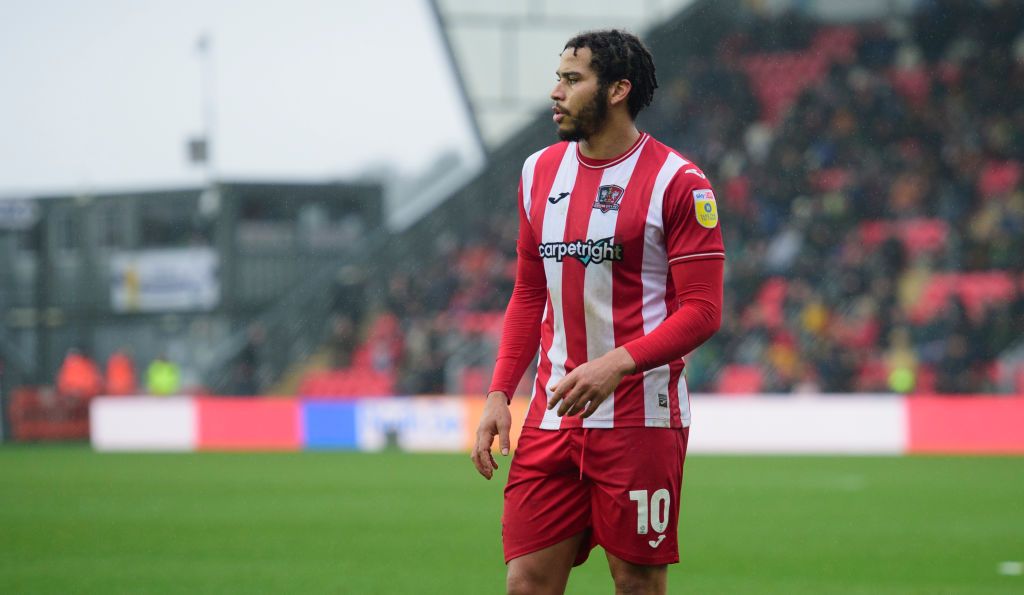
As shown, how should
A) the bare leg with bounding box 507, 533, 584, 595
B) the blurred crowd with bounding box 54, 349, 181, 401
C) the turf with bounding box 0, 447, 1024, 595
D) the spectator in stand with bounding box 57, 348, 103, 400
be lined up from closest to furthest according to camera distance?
the bare leg with bounding box 507, 533, 584, 595 < the turf with bounding box 0, 447, 1024, 595 < the blurred crowd with bounding box 54, 349, 181, 401 < the spectator in stand with bounding box 57, 348, 103, 400

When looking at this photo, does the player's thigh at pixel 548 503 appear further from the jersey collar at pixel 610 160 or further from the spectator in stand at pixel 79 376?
the spectator in stand at pixel 79 376

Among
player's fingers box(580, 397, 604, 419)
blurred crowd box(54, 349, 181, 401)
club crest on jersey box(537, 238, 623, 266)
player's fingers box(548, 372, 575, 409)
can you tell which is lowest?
player's fingers box(580, 397, 604, 419)

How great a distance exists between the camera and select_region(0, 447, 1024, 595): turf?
7742 mm

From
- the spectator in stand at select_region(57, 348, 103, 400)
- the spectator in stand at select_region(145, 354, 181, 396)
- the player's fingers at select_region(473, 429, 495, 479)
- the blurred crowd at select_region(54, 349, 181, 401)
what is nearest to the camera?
the player's fingers at select_region(473, 429, 495, 479)

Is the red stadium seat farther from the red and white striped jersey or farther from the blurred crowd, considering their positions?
the red and white striped jersey

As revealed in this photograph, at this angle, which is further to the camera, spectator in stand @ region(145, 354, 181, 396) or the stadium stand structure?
spectator in stand @ region(145, 354, 181, 396)

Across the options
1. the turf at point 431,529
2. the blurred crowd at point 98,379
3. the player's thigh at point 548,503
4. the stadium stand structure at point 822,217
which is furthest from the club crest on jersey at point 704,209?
the blurred crowd at point 98,379

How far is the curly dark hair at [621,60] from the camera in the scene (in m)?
3.89

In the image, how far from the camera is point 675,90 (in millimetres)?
27484

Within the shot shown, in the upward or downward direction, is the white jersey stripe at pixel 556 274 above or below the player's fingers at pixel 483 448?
above

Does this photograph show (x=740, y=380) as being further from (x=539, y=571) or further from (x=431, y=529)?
(x=539, y=571)

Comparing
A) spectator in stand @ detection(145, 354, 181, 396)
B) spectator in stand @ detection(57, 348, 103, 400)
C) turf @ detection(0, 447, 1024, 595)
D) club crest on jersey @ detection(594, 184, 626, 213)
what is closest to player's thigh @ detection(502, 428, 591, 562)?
club crest on jersey @ detection(594, 184, 626, 213)

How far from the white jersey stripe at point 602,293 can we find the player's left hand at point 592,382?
0.77 ft

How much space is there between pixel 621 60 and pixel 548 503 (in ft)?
4.07
